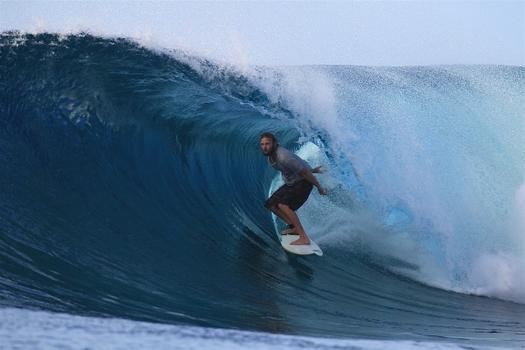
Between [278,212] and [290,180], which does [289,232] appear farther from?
[290,180]

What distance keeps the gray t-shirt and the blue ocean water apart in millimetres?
791

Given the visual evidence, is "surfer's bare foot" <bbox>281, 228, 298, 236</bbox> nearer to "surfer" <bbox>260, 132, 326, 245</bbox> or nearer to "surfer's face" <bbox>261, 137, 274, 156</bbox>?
"surfer" <bbox>260, 132, 326, 245</bbox>

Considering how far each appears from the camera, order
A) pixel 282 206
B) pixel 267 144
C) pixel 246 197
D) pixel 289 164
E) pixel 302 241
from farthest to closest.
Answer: pixel 246 197
pixel 302 241
pixel 282 206
pixel 289 164
pixel 267 144

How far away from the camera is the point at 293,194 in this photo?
6121 mm

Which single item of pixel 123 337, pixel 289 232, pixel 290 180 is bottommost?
pixel 123 337

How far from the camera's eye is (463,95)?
11023 millimetres

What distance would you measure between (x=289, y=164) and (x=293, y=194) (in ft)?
0.94

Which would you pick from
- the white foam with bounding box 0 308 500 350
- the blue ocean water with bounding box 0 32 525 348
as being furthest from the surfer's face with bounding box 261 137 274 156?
the white foam with bounding box 0 308 500 350

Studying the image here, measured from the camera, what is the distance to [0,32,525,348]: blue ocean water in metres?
4.48

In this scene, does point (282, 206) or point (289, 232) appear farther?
point (289, 232)

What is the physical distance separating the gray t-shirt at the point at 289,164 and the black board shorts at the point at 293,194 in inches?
2.3

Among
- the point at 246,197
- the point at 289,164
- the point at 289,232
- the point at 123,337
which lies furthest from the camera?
the point at 246,197

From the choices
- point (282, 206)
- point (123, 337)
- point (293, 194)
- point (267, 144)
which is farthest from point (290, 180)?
point (123, 337)

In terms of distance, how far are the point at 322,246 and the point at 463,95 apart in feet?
Result: 17.0
